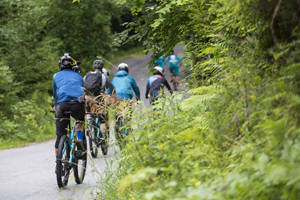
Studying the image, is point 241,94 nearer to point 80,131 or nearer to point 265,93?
point 265,93

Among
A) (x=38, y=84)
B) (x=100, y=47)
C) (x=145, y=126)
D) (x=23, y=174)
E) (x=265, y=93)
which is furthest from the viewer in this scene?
(x=100, y=47)

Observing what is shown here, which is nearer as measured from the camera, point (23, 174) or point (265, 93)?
point (265, 93)

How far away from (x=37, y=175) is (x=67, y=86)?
2207mm

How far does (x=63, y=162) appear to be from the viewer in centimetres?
552

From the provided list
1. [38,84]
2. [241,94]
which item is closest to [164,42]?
[241,94]

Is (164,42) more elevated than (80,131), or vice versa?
(164,42)

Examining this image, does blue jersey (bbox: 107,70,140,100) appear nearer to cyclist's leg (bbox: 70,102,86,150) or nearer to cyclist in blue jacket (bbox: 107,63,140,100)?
cyclist in blue jacket (bbox: 107,63,140,100)

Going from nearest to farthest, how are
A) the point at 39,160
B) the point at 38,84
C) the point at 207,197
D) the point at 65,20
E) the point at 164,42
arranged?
1. the point at 207,197
2. the point at 164,42
3. the point at 39,160
4. the point at 38,84
5. the point at 65,20

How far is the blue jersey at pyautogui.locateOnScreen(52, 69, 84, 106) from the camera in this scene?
5801 mm

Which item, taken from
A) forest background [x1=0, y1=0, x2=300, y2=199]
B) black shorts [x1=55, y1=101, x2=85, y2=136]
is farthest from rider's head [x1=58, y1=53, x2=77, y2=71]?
forest background [x1=0, y1=0, x2=300, y2=199]

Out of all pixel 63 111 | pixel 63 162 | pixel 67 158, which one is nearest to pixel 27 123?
pixel 63 111

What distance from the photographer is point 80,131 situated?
6078 mm

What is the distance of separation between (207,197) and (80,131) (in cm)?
433

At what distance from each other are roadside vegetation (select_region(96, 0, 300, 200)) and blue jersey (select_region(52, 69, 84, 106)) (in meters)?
2.10
